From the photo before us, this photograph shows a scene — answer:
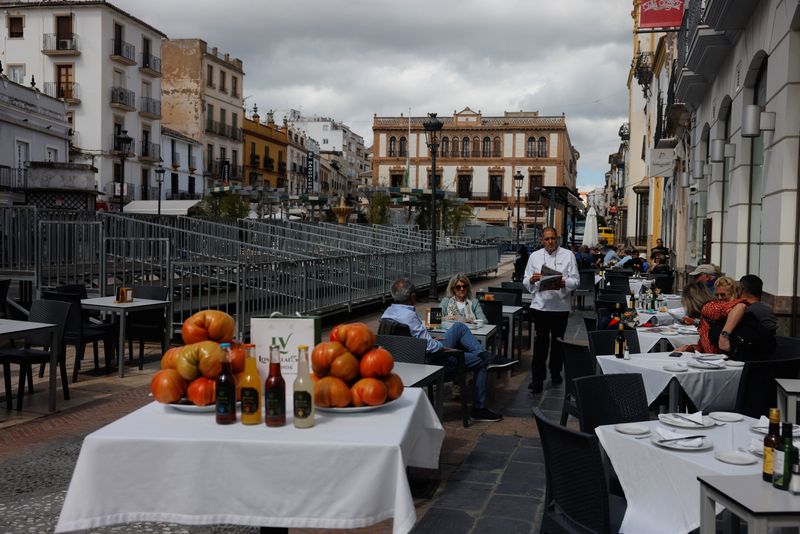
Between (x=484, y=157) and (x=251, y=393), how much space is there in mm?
80337

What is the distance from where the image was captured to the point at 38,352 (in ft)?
25.6

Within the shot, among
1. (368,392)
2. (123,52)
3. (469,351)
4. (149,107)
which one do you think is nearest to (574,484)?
(368,392)

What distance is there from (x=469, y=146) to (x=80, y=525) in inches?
3189

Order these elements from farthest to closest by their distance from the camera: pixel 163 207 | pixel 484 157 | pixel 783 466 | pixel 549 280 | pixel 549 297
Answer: pixel 484 157 → pixel 163 207 → pixel 549 297 → pixel 549 280 → pixel 783 466

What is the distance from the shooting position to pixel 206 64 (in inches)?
2127

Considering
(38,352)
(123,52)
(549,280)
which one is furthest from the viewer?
(123,52)

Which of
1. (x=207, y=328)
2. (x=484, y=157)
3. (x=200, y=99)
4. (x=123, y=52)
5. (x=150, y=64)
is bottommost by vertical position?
(x=207, y=328)

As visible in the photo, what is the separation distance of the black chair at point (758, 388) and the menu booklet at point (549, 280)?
3.05 m

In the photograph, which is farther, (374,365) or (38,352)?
(38,352)

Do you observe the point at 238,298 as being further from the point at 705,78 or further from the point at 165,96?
the point at 165,96

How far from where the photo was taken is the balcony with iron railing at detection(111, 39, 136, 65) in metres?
42.2

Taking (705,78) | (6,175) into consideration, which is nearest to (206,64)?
(6,175)

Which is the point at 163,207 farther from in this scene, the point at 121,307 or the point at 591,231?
the point at 121,307

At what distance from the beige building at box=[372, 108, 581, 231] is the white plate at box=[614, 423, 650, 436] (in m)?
76.8
